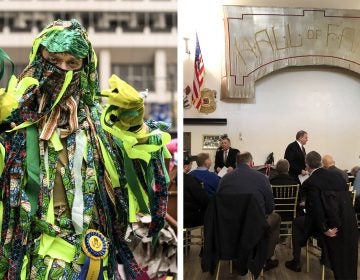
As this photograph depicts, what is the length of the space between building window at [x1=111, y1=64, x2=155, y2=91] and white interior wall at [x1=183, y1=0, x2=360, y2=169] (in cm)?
95

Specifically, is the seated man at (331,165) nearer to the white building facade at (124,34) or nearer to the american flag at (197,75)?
the american flag at (197,75)

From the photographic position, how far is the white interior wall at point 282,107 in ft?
7.20

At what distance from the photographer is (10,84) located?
878 millimetres

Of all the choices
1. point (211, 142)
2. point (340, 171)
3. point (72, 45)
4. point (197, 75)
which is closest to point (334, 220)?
point (340, 171)

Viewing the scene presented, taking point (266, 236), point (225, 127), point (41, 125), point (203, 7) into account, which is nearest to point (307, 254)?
point (266, 236)

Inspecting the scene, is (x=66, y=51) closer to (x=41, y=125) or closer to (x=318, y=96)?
(x=41, y=125)

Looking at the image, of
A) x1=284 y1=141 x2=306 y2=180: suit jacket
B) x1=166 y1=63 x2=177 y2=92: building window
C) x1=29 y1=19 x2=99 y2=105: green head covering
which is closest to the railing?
x1=166 y1=63 x2=177 y2=92: building window

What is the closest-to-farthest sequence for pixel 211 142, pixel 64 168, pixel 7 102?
pixel 7 102 → pixel 64 168 → pixel 211 142

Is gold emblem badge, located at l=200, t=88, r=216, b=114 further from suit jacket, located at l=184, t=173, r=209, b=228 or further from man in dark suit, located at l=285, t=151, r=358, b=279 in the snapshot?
man in dark suit, located at l=285, t=151, r=358, b=279

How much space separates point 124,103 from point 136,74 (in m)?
0.38

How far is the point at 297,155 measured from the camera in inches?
89.4

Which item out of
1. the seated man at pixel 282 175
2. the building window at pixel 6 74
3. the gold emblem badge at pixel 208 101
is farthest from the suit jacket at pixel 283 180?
the building window at pixel 6 74

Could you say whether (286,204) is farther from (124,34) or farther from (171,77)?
(124,34)

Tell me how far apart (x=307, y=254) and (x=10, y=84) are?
179 cm
